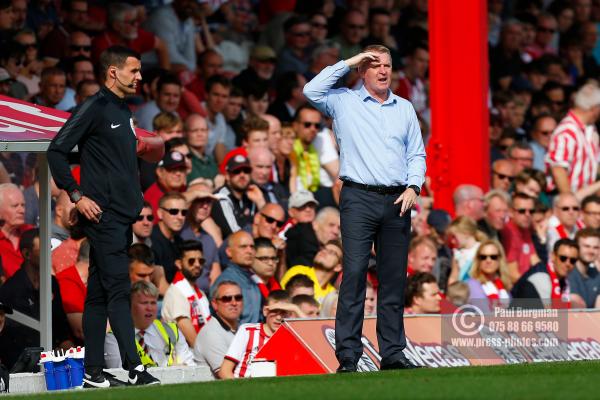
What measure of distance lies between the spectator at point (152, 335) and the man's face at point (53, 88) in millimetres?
3146

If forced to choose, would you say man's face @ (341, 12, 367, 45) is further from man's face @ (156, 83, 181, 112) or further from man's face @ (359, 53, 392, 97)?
man's face @ (359, 53, 392, 97)

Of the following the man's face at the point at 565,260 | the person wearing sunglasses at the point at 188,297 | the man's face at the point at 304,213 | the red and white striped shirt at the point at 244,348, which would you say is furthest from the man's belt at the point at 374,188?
the man's face at the point at 565,260

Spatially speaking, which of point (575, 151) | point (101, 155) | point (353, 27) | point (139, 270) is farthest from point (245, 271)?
point (353, 27)

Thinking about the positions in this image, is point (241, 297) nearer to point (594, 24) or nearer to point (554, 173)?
point (554, 173)

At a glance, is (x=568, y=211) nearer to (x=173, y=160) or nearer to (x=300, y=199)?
(x=300, y=199)

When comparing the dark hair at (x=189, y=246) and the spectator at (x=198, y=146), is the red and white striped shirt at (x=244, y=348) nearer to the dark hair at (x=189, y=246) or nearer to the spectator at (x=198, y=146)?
the dark hair at (x=189, y=246)

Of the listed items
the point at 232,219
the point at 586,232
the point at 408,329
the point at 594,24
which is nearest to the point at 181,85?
Answer: the point at 232,219

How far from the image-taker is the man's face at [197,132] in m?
15.0

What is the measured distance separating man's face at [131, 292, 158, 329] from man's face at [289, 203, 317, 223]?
10.2 ft

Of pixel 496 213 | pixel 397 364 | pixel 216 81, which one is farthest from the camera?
pixel 216 81

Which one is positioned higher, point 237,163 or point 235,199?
point 237,163

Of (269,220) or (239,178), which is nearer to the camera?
(269,220)

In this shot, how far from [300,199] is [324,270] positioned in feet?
4.13

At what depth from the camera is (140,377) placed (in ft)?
31.5
